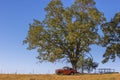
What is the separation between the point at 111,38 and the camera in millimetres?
86750

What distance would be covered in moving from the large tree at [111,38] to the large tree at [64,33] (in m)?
3.30

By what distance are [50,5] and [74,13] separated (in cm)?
614

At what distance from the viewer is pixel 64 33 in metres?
82.9

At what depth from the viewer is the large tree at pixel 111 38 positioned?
3386 inches

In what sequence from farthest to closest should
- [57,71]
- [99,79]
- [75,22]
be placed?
[75,22] → [57,71] → [99,79]

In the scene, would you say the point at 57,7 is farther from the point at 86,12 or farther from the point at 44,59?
the point at 44,59

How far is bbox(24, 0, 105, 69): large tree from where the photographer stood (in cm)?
8188

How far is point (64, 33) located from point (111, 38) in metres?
11.9

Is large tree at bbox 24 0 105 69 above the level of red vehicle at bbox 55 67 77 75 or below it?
above

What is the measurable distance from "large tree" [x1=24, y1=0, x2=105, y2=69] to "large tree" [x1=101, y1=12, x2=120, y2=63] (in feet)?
10.8

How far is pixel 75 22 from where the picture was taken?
81812mm

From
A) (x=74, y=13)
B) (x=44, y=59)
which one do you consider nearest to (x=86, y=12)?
(x=74, y=13)

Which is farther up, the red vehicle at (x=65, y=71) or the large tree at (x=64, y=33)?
the large tree at (x=64, y=33)

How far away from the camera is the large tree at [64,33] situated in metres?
81.9
